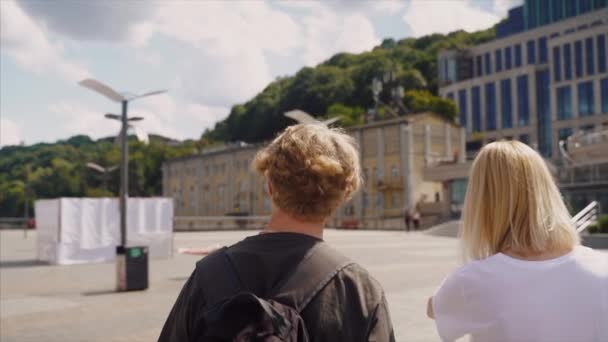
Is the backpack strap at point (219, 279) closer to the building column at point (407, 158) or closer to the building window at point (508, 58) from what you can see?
the building column at point (407, 158)

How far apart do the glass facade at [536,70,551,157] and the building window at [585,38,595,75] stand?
844 centimetres

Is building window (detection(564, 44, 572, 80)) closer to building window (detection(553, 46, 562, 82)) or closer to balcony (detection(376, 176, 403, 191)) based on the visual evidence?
building window (detection(553, 46, 562, 82))

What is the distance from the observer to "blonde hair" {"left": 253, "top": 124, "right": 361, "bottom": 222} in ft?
7.70

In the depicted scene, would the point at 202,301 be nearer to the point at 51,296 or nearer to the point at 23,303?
the point at 23,303

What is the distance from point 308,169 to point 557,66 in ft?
282

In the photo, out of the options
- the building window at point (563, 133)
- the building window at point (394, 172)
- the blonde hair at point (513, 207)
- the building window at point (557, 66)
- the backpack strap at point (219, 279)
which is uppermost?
the building window at point (557, 66)

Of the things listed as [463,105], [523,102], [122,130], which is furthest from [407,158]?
[122,130]

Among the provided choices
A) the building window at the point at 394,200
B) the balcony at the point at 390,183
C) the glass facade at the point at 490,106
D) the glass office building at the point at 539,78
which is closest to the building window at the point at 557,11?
the glass office building at the point at 539,78

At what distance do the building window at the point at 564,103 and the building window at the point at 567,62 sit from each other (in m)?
1.51

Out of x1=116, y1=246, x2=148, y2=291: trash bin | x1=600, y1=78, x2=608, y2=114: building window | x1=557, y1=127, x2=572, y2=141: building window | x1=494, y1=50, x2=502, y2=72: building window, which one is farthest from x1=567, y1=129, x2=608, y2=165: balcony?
x1=494, y1=50, x2=502, y2=72: building window

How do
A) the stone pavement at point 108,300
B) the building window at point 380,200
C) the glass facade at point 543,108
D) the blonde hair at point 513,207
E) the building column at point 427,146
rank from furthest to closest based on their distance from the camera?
the glass facade at point 543,108 → the building window at point 380,200 → the building column at point 427,146 → the stone pavement at point 108,300 → the blonde hair at point 513,207

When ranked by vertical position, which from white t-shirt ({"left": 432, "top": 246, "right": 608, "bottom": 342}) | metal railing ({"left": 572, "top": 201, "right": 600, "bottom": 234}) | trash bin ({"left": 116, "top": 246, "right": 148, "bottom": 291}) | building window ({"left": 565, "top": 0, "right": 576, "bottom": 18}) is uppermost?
building window ({"left": 565, "top": 0, "right": 576, "bottom": 18})

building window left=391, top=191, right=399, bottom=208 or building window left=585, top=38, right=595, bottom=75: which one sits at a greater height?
building window left=585, top=38, right=595, bottom=75

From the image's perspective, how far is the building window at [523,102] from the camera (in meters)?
87.0
